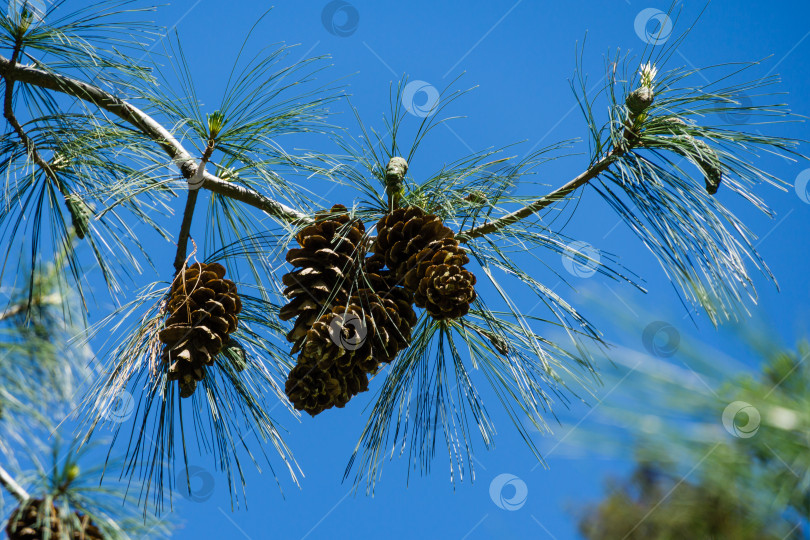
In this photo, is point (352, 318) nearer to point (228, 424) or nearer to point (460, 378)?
point (460, 378)

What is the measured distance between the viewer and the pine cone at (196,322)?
5.36 feet

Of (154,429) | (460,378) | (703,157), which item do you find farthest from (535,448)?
(154,429)

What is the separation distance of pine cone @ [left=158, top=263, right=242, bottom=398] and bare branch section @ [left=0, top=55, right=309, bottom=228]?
0.21 m

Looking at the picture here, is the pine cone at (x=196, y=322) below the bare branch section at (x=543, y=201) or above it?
above

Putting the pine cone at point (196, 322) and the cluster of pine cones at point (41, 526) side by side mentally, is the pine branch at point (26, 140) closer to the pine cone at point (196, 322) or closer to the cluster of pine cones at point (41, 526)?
the pine cone at point (196, 322)

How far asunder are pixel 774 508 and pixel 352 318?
102 cm

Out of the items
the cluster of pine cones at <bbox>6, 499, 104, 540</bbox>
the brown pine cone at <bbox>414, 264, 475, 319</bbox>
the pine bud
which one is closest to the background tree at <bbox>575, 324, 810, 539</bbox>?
the brown pine cone at <bbox>414, 264, 475, 319</bbox>

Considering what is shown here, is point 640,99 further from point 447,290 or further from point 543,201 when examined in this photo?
point 447,290

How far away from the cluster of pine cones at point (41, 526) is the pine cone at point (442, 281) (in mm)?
1045

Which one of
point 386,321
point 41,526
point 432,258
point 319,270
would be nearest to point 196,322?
point 319,270

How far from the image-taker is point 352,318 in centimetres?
151

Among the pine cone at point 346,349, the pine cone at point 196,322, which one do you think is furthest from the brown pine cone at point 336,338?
the pine cone at point 196,322

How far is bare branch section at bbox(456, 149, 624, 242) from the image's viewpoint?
164cm

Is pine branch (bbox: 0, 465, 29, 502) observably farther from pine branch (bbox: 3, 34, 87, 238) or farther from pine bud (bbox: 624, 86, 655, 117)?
pine bud (bbox: 624, 86, 655, 117)
